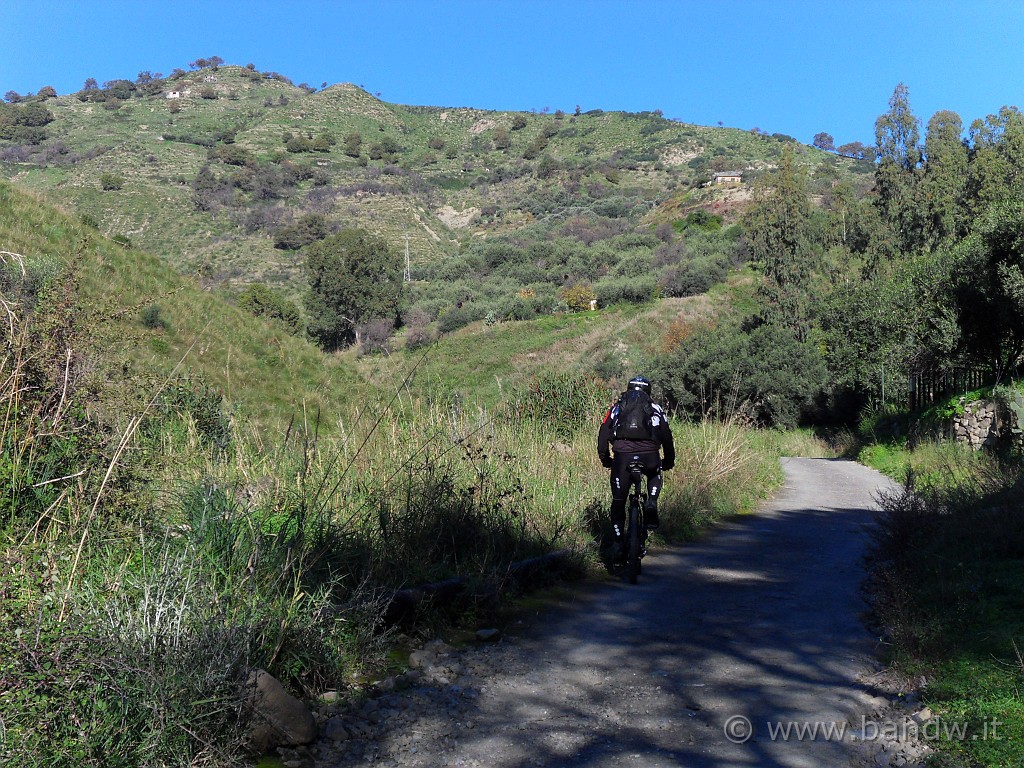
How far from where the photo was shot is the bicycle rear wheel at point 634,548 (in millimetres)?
7250

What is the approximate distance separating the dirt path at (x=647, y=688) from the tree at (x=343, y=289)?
48.9m

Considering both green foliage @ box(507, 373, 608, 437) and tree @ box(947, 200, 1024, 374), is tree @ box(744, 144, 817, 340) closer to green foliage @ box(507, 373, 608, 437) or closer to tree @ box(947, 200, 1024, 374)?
tree @ box(947, 200, 1024, 374)

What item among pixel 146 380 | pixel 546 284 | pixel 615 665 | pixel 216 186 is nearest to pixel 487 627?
pixel 615 665

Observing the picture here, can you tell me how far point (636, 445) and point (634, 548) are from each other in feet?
3.62

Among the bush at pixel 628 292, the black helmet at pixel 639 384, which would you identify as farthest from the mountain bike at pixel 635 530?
the bush at pixel 628 292

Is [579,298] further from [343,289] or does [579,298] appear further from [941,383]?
[941,383]

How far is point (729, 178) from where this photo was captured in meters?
83.8

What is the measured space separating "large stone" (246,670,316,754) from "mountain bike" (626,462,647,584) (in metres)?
4.11

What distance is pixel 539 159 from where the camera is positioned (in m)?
114

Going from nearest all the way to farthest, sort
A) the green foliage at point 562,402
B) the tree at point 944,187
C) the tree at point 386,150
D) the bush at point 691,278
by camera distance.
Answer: the green foliage at point 562,402 < the tree at point 944,187 < the bush at point 691,278 < the tree at point 386,150

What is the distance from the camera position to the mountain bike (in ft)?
23.8

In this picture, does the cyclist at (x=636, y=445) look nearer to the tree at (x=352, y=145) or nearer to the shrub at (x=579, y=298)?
the shrub at (x=579, y=298)

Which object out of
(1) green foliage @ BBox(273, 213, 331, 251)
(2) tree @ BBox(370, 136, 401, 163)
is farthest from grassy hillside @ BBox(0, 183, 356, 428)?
(2) tree @ BBox(370, 136, 401, 163)

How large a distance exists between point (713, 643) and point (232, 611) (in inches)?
121
